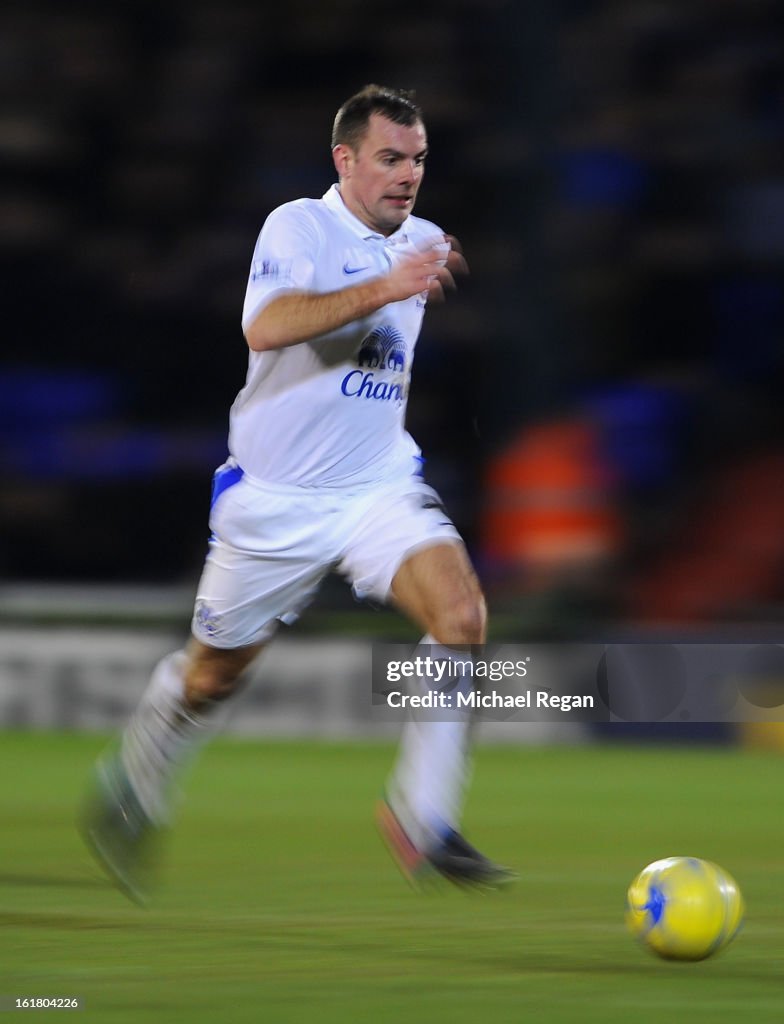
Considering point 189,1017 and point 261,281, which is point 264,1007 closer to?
point 189,1017

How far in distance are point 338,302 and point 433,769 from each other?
3.39 feet

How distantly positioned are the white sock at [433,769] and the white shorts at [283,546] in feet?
1.06

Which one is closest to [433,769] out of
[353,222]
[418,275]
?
[418,275]

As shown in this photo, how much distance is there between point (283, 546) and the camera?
509cm

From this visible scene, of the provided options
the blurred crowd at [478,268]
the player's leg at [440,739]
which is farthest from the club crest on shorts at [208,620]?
the blurred crowd at [478,268]

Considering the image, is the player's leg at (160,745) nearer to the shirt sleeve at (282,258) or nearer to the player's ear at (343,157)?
the shirt sleeve at (282,258)

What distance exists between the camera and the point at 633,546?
10.4m

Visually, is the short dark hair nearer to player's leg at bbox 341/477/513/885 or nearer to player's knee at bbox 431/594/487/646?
player's leg at bbox 341/477/513/885

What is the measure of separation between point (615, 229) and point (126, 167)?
276 centimetres

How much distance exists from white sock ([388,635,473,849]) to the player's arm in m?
0.73

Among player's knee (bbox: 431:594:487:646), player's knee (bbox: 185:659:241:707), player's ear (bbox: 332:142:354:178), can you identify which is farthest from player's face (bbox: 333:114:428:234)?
player's knee (bbox: 185:659:241:707)

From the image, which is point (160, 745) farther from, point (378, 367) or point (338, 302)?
point (338, 302)

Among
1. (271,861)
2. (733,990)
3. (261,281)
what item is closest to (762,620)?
(271,861)

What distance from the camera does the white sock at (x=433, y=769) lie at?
15.3 feet
